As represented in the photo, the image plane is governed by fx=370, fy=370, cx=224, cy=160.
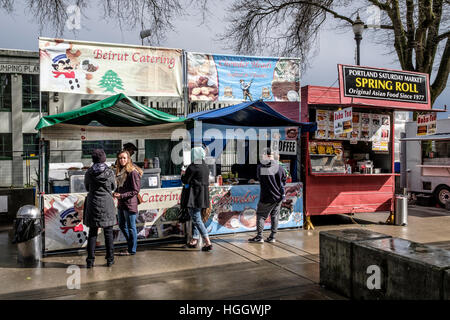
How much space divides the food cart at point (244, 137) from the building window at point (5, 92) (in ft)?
65.7

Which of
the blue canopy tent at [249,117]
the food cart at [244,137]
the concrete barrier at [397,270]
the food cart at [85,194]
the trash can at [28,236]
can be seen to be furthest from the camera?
the food cart at [244,137]

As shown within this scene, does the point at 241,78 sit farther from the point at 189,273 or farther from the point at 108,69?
the point at 189,273

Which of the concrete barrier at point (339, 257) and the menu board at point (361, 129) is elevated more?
the menu board at point (361, 129)

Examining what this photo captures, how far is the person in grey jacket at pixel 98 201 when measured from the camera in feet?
18.3

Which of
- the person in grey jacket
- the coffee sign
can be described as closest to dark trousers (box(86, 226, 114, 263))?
the person in grey jacket

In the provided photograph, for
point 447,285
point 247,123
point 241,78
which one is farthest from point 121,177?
point 447,285

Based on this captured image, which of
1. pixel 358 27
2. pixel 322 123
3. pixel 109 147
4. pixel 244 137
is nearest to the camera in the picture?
pixel 244 137

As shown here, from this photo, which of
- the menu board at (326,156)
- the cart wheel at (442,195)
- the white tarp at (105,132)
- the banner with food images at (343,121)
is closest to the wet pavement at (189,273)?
the white tarp at (105,132)

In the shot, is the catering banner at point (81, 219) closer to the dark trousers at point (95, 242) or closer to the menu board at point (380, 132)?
the dark trousers at point (95, 242)

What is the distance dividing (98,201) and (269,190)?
320 centimetres

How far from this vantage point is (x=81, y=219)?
6.75 metres
